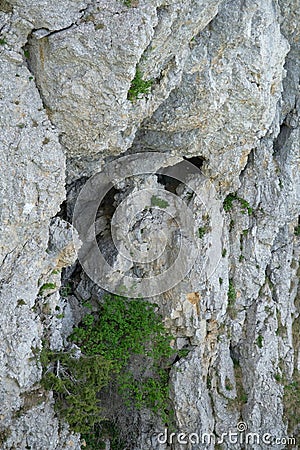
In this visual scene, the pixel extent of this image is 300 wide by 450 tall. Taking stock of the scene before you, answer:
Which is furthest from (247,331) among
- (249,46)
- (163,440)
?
(249,46)

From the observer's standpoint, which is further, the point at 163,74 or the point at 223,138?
the point at 223,138

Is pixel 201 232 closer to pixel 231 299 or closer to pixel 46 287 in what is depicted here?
pixel 231 299

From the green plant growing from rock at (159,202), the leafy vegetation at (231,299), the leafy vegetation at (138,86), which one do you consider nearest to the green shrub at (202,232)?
the green plant growing from rock at (159,202)

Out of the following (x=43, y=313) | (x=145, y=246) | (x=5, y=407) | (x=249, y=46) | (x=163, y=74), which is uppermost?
(x=249, y=46)

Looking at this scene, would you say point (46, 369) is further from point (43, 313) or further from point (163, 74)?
point (163, 74)

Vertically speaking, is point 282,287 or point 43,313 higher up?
point 282,287

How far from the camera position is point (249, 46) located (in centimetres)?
1310

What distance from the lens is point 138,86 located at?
1123 centimetres

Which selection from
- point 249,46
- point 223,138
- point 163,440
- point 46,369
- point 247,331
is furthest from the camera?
point 247,331

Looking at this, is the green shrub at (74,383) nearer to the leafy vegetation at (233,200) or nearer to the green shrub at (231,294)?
the green shrub at (231,294)

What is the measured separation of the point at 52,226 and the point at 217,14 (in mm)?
6041

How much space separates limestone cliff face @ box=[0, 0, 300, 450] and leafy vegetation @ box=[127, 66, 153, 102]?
0.59ft

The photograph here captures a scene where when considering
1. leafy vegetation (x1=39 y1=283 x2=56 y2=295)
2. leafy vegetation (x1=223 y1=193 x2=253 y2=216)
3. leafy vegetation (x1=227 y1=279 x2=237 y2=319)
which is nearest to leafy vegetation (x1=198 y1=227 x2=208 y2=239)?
leafy vegetation (x1=223 y1=193 x2=253 y2=216)

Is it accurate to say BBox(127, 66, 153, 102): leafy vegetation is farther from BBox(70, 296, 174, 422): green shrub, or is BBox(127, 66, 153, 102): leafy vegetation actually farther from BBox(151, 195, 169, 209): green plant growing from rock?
BBox(70, 296, 174, 422): green shrub
